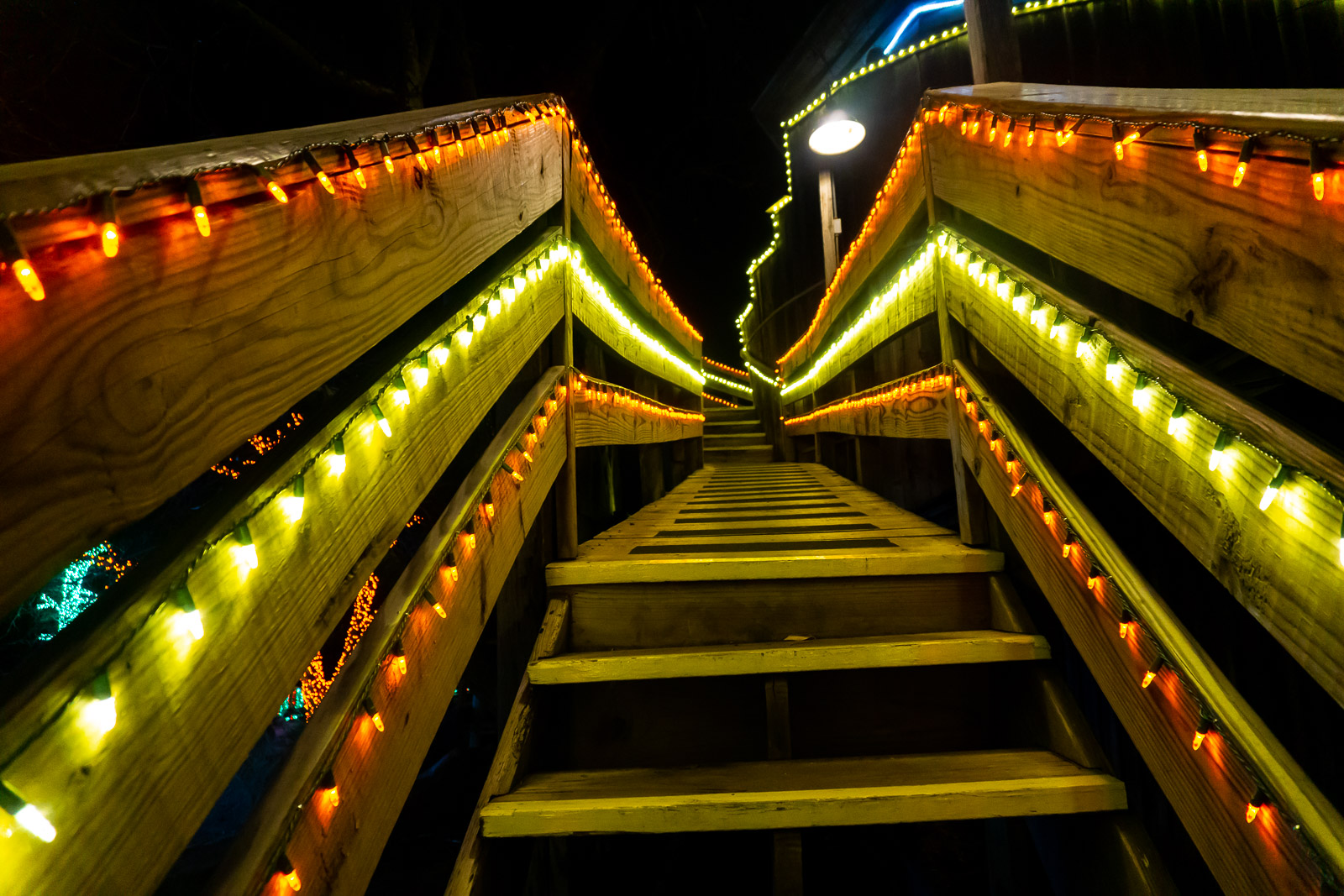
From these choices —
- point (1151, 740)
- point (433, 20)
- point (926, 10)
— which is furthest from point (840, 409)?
point (433, 20)

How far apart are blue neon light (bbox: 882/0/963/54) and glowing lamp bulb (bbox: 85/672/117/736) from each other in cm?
759

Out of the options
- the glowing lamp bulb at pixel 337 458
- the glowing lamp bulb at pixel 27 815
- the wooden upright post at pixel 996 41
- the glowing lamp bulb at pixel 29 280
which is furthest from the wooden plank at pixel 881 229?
the glowing lamp bulb at pixel 27 815

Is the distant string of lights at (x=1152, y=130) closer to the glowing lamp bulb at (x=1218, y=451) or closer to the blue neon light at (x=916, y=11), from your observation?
the glowing lamp bulb at (x=1218, y=451)

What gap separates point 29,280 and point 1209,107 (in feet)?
4.59

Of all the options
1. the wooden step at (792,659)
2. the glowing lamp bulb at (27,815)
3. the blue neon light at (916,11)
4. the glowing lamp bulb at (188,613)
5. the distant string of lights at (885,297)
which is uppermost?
the blue neon light at (916,11)

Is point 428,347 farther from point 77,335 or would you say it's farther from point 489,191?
point 77,335

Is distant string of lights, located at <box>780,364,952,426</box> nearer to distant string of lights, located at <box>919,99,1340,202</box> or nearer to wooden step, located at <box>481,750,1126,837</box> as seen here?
distant string of lights, located at <box>919,99,1340,202</box>

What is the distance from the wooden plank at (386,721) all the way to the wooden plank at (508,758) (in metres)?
0.21

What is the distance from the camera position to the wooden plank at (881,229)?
2533mm

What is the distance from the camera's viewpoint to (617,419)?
314cm

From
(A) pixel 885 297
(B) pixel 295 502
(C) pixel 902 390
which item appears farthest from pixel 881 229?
(B) pixel 295 502

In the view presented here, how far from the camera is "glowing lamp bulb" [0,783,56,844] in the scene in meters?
0.50

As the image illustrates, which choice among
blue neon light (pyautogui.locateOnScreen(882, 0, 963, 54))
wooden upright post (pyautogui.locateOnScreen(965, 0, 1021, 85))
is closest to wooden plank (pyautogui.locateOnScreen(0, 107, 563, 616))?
wooden upright post (pyautogui.locateOnScreen(965, 0, 1021, 85))

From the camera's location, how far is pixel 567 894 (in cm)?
205
